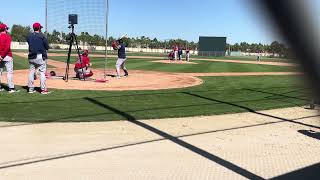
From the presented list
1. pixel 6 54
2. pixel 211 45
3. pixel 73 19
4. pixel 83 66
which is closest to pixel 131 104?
pixel 6 54

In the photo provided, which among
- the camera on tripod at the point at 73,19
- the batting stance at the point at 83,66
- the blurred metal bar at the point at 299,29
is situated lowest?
the batting stance at the point at 83,66

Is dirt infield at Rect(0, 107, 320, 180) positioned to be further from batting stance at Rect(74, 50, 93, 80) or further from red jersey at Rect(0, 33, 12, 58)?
batting stance at Rect(74, 50, 93, 80)

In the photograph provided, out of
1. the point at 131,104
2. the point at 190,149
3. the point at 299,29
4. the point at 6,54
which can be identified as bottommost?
the point at 190,149

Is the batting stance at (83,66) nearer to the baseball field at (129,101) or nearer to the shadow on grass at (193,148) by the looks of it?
the baseball field at (129,101)

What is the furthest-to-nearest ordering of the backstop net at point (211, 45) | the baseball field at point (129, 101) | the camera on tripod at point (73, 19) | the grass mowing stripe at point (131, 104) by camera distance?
the backstop net at point (211, 45), the camera on tripod at point (73, 19), the baseball field at point (129, 101), the grass mowing stripe at point (131, 104)

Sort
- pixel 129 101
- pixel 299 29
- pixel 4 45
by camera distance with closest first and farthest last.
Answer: pixel 299 29 → pixel 129 101 → pixel 4 45

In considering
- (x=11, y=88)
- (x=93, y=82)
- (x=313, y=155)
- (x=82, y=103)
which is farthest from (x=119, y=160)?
(x=93, y=82)

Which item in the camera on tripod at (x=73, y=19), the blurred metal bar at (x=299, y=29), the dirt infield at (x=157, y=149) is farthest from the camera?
the camera on tripod at (x=73, y=19)

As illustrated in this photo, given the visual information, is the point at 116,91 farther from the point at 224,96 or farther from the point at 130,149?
the point at 130,149

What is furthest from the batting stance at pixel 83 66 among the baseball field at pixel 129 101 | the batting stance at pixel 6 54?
the batting stance at pixel 6 54

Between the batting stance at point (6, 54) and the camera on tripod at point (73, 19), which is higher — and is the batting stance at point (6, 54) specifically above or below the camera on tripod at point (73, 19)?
below

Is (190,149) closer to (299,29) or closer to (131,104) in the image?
(131,104)

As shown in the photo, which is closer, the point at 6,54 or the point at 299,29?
the point at 299,29

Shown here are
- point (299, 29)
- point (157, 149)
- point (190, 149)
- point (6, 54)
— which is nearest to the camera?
point (299, 29)
